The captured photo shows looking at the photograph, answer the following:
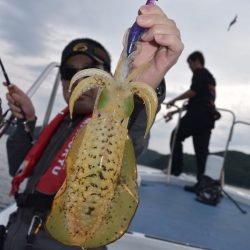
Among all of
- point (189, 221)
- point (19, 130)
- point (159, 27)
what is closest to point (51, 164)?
point (19, 130)

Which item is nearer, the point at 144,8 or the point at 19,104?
the point at 144,8

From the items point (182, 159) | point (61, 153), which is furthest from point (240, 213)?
point (61, 153)

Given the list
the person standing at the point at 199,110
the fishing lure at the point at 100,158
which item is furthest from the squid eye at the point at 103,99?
the person standing at the point at 199,110

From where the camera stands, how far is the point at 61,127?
132 inches

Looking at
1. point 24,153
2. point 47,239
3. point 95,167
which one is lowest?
point 47,239

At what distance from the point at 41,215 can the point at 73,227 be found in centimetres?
132

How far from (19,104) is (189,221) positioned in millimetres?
3790

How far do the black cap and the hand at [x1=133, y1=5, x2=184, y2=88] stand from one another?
1.36 m

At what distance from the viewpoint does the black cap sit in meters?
3.28

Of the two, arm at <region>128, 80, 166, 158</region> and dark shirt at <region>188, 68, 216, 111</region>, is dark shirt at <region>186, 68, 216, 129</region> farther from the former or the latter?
arm at <region>128, 80, 166, 158</region>

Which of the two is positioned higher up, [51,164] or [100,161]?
[100,161]

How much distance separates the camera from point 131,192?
4.52 feet

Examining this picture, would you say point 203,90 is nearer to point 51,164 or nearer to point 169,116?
point 169,116

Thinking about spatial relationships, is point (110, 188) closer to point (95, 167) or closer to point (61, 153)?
point (95, 167)
